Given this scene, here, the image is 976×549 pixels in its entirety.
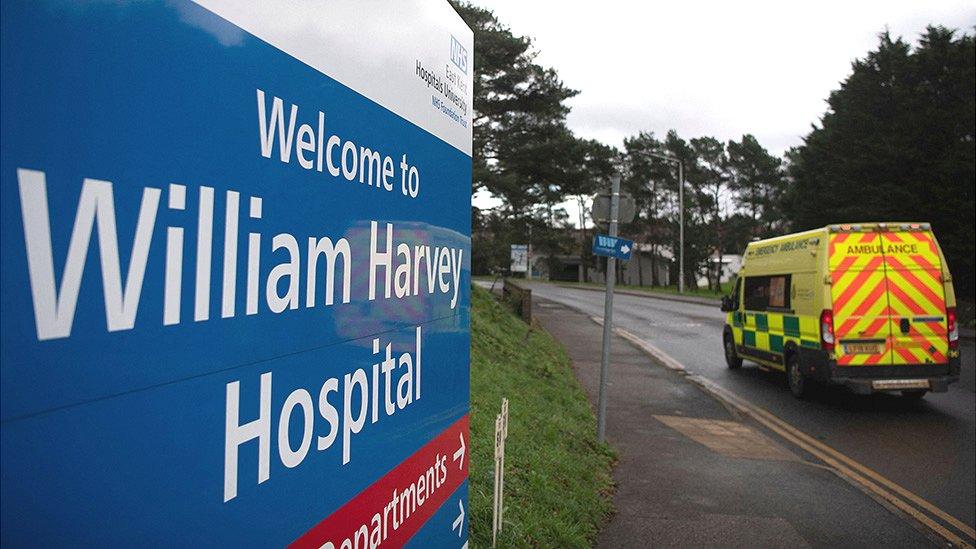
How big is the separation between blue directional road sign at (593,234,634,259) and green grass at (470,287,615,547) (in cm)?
198

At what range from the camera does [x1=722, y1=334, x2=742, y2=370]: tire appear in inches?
544

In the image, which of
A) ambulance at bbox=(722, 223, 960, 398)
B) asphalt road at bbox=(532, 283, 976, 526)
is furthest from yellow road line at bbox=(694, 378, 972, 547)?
ambulance at bbox=(722, 223, 960, 398)

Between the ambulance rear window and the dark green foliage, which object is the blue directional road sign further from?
the dark green foliage

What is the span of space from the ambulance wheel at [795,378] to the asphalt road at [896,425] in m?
0.15

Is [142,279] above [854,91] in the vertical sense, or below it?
below

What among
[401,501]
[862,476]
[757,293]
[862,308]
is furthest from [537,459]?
[757,293]

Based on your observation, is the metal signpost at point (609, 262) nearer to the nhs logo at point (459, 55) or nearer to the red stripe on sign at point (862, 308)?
the red stripe on sign at point (862, 308)

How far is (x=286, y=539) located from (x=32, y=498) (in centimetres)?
61

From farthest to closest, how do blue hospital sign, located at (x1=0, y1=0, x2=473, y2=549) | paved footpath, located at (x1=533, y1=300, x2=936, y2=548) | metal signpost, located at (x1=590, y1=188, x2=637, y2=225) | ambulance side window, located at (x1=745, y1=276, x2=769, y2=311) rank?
ambulance side window, located at (x1=745, y1=276, x2=769, y2=311) → metal signpost, located at (x1=590, y1=188, x2=637, y2=225) → paved footpath, located at (x1=533, y1=300, x2=936, y2=548) → blue hospital sign, located at (x1=0, y1=0, x2=473, y2=549)

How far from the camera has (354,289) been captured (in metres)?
1.64

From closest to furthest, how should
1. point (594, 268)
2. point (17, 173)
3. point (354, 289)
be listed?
point (17, 173) → point (354, 289) → point (594, 268)

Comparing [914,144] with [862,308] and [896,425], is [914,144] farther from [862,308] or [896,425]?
[896,425]

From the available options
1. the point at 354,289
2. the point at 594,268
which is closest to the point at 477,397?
the point at 354,289

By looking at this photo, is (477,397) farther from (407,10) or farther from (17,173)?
(17,173)
